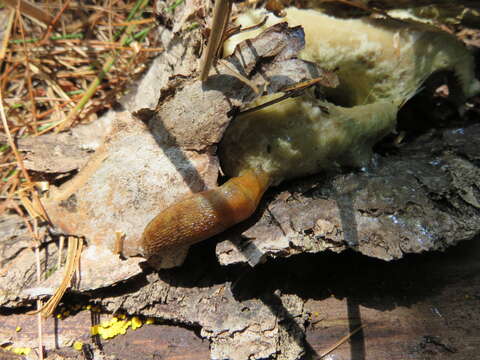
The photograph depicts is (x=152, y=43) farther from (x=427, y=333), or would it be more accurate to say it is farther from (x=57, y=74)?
(x=427, y=333)

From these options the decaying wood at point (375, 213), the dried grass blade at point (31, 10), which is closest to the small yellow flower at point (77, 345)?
the decaying wood at point (375, 213)

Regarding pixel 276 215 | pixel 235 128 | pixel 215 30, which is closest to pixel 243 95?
pixel 235 128

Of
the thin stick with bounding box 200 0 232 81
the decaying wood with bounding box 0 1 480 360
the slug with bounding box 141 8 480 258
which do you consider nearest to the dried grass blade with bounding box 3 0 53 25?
the decaying wood with bounding box 0 1 480 360

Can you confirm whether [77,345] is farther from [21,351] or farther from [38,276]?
[38,276]

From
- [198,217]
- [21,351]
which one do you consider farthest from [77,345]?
[198,217]

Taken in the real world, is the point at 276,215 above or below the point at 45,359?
above

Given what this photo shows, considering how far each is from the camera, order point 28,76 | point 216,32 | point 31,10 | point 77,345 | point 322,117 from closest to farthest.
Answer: point 216,32
point 77,345
point 322,117
point 28,76
point 31,10

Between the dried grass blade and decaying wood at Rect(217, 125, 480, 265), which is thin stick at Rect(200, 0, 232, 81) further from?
the dried grass blade
